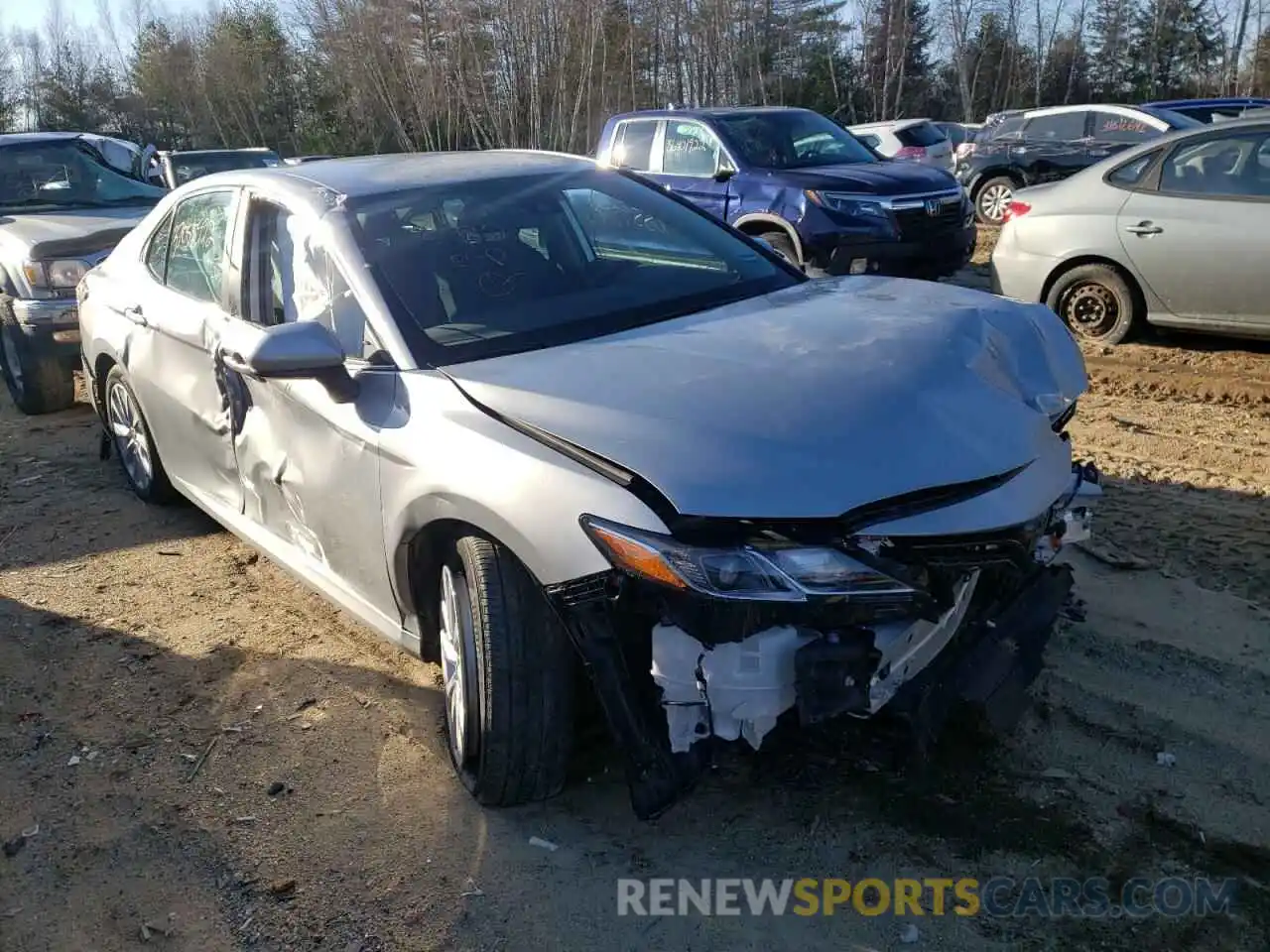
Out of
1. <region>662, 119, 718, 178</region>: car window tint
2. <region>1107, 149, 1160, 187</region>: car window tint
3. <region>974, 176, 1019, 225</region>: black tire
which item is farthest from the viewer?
<region>974, 176, 1019, 225</region>: black tire

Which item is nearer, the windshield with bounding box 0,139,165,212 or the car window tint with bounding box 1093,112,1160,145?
the windshield with bounding box 0,139,165,212

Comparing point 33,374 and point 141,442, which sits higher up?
point 141,442

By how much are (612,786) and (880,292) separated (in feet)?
6.10

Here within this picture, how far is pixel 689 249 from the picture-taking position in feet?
13.1

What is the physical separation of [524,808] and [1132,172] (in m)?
6.37

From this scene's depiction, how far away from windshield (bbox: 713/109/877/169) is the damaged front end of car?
7309 mm

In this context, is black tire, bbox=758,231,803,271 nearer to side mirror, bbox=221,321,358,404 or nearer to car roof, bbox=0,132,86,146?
car roof, bbox=0,132,86,146

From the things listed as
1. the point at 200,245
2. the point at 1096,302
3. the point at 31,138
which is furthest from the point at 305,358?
the point at 31,138

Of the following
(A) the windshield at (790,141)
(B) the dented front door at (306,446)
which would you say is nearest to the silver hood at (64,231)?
(B) the dented front door at (306,446)

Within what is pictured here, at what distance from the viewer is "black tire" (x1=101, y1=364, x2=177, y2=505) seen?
5.18 m

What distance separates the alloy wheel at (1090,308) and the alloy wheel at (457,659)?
5939 millimetres

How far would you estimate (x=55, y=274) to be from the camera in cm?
731

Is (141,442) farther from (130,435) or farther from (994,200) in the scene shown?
(994,200)

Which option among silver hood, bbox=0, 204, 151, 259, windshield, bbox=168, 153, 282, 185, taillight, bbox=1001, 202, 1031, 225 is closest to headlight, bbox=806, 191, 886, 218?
taillight, bbox=1001, 202, 1031, 225
